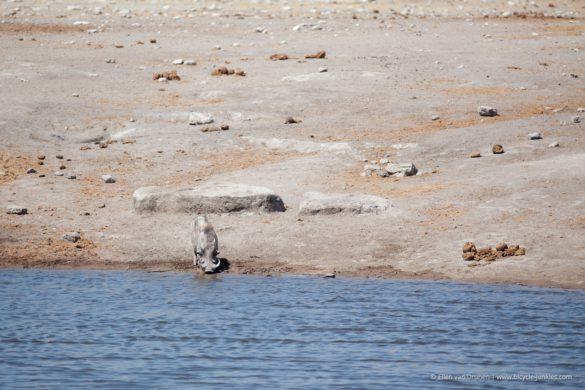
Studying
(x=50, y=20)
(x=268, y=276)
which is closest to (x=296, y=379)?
(x=268, y=276)

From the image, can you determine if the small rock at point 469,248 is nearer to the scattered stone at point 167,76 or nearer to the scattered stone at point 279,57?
the scattered stone at point 167,76

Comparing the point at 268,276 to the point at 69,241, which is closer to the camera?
the point at 268,276

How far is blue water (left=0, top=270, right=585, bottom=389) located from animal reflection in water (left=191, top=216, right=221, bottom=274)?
0.30m

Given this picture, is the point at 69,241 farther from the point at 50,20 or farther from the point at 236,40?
the point at 50,20

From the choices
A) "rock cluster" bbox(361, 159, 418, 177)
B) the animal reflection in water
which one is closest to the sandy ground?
"rock cluster" bbox(361, 159, 418, 177)

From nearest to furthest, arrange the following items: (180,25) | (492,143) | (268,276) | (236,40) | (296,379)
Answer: (296,379)
(268,276)
(492,143)
(236,40)
(180,25)

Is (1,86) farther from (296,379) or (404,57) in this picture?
(296,379)

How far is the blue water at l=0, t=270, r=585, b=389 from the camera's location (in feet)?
37.3

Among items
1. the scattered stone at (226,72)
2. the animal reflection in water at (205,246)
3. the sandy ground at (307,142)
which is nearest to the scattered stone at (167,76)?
the sandy ground at (307,142)

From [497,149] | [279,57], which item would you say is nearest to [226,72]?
[279,57]

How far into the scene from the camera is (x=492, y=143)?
2203 centimetres

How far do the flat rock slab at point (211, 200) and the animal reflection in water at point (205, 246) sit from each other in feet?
6.01

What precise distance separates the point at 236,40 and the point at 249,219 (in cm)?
2032

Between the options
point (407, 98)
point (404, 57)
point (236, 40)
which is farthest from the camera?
point (236, 40)
